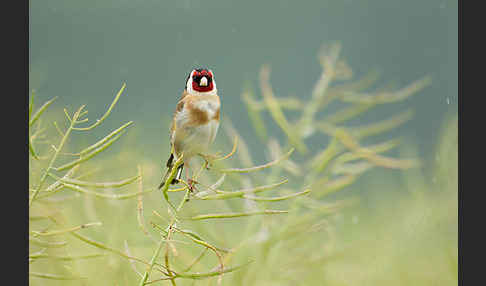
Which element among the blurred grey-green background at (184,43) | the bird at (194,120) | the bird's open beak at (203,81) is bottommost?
the bird at (194,120)

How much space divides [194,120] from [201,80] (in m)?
0.08

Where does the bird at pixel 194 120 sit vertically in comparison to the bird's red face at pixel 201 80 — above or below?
below

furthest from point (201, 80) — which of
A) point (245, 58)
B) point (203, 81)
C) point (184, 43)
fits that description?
point (245, 58)

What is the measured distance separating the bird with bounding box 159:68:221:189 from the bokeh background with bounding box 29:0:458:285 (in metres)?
0.07

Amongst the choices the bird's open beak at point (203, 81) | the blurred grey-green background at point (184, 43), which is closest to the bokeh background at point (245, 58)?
the blurred grey-green background at point (184, 43)

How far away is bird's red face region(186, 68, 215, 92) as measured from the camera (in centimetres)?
88

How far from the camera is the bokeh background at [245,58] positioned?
1.26 metres

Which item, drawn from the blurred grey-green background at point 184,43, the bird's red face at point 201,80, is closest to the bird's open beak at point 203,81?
the bird's red face at point 201,80

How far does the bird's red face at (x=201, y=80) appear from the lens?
0.88 meters

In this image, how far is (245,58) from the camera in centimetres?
188

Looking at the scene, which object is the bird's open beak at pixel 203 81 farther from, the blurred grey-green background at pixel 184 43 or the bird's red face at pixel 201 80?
the blurred grey-green background at pixel 184 43

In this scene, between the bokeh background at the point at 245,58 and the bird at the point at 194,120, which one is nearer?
the bird at the point at 194,120

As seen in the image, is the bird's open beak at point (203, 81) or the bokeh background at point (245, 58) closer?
the bird's open beak at point (203, 81)

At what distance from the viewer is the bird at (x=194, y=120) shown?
2.96 ft
